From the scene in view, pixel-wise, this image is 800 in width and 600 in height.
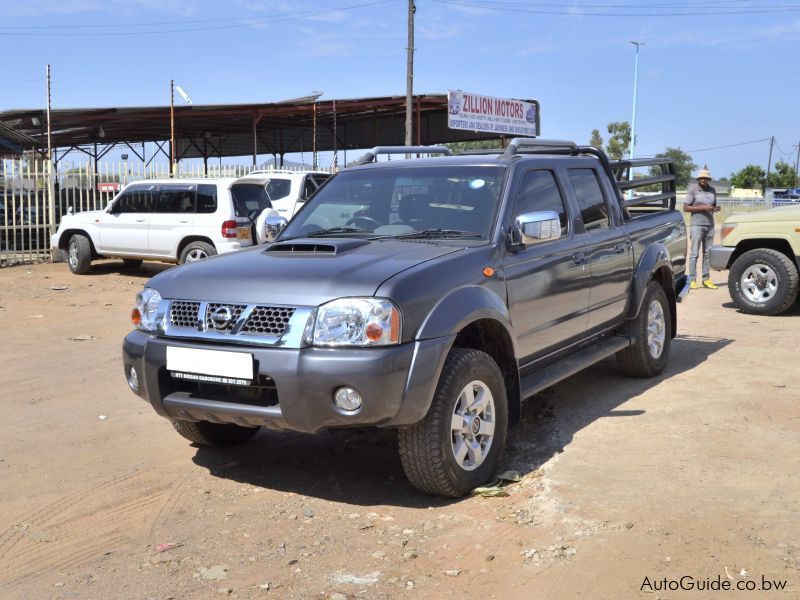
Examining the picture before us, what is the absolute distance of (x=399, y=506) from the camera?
4.21 metres

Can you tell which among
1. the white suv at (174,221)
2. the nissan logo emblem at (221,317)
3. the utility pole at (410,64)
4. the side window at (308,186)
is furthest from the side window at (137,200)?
the nissan logo emblem at (221,317)

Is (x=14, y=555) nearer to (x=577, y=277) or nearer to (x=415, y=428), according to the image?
(x=415, y=428)

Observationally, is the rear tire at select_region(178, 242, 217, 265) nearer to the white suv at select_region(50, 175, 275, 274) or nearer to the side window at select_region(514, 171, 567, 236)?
the white suv at select_region(50, 175, 275, 274)

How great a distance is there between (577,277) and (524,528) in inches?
84.8

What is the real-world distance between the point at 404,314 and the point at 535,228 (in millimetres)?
1222

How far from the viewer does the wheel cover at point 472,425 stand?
4.15 meters

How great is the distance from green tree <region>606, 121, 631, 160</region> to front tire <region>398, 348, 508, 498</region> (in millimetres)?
53434

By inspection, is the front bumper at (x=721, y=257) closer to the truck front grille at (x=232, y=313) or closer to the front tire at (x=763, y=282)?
the front tire at (x=763, y=282)

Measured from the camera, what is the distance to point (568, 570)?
11.1ft

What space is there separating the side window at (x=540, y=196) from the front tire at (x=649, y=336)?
4.76ft

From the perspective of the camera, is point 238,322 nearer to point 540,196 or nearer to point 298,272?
point 298,272

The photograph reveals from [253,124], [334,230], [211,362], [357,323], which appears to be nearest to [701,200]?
[334,230]

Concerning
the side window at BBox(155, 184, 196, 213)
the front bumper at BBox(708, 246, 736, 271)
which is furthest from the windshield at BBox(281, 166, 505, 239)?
the side window at BBox(155, 184, 196, 213)

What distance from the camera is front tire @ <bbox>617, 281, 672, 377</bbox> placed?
6.57 metres
